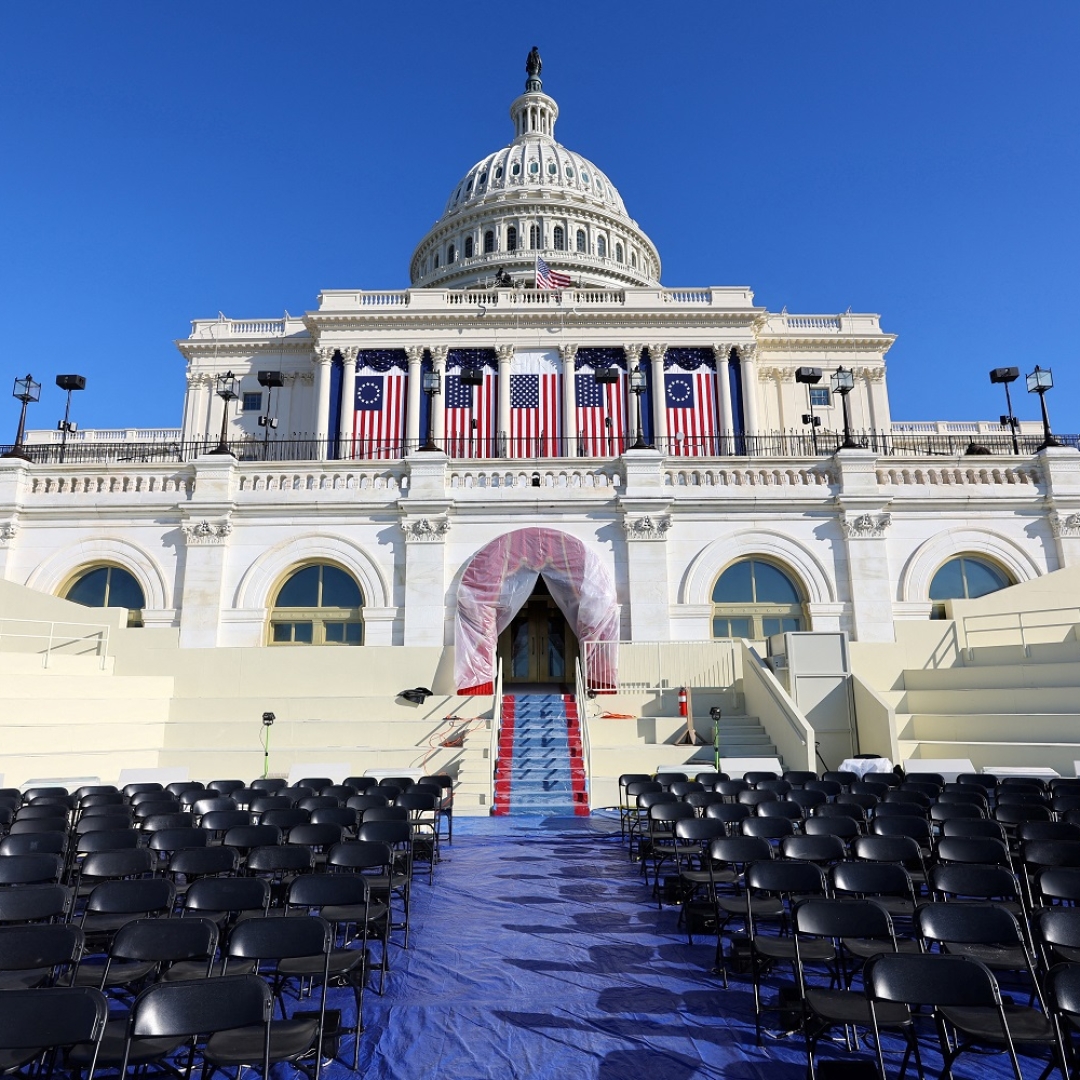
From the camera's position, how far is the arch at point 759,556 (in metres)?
21.4

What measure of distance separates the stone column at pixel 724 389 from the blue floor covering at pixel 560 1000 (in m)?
31.4

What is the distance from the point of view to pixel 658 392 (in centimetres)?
3919

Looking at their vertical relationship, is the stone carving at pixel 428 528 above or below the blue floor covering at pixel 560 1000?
above

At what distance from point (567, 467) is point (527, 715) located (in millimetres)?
7337

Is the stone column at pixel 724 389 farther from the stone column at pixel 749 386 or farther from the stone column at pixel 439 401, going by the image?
the stone column at pixel 439 401

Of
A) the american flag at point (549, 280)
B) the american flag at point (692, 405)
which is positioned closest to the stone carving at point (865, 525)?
the american flag at point (692, 405)

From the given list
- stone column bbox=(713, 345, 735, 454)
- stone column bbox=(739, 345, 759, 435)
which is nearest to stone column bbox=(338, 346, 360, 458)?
stone column bbox=(713, 345, 735, 454)

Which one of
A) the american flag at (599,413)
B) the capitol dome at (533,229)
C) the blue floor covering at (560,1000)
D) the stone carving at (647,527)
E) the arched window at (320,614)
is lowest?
the blue floor covering at (560,1000)

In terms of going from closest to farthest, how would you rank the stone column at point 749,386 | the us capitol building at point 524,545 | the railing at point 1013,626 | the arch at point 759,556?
the railing at point 1013,626 < the us capitol building at point 524,545 < the arch at point 759,556 < the stone column at point 749,386

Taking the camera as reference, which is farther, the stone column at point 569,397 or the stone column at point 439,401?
the stone column at point 569,397

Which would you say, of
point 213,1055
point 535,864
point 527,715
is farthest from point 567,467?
point 213,1055

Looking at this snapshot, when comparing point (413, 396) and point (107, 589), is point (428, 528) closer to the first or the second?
point (107, 589)

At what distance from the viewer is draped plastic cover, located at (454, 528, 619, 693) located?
64.2ft

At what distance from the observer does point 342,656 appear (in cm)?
1928
